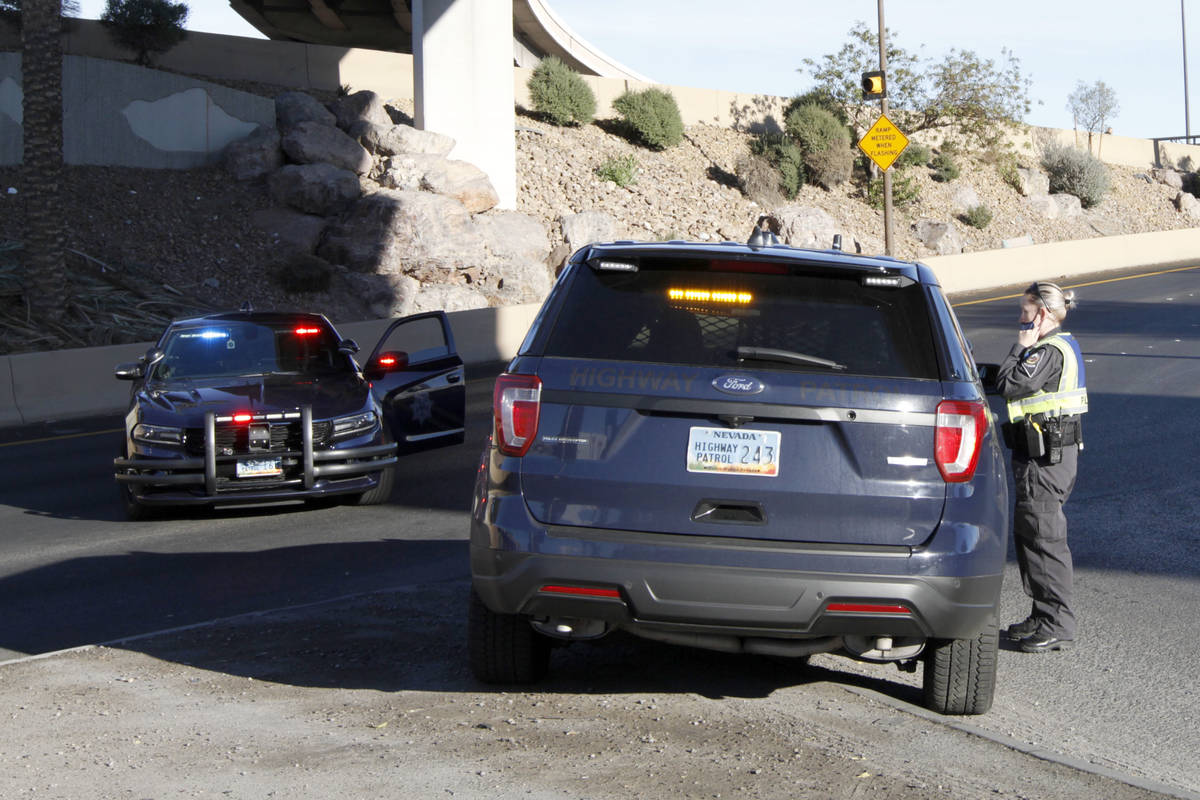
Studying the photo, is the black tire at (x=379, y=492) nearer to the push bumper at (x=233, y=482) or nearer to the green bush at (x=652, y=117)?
the push bumper at (x=233, y=482)

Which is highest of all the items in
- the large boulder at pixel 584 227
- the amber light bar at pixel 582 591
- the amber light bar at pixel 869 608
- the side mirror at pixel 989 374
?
the large boulder at pixel 584 227

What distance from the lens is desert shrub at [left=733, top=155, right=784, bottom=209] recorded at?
4519cm

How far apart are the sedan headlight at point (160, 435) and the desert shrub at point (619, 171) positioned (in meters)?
32.6

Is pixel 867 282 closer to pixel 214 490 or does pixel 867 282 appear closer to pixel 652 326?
pixel 652 326

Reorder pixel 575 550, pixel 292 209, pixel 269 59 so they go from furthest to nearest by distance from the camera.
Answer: pixel 269 59
pixel 292 209
pixel 575 550

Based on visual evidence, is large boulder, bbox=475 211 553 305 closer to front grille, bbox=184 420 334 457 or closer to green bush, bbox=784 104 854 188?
green bush, bbox=784 104 854 188

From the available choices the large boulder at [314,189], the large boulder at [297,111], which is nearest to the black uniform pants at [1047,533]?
the large boulder at [314,189]

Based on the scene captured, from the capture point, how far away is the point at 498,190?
116 ft

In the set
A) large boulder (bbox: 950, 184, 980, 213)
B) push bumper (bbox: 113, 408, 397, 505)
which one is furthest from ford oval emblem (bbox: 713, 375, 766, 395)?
large boulder (bbox: 950, 184, 980, 213)

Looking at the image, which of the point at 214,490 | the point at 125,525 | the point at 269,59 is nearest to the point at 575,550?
the point at 214,490

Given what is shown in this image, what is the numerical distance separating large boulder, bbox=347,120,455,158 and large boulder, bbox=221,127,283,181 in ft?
7.75

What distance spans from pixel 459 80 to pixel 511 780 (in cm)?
3160

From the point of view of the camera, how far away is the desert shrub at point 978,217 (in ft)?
162

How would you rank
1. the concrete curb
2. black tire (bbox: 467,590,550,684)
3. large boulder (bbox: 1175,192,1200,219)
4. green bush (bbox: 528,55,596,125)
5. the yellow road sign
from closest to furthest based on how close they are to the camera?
black tire (bbox: 467,590,550,684), the concrete curb, the yellow road sign, green bush (bbox: 528,55,596,125), large boulder (bbox: 1175,192,1200,219)
